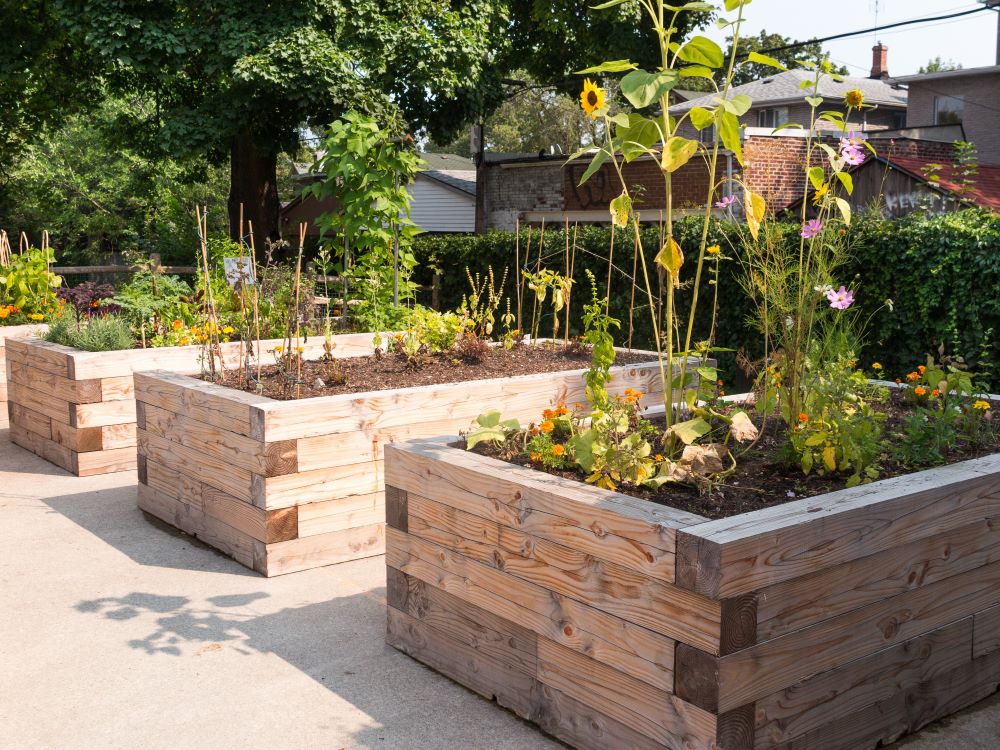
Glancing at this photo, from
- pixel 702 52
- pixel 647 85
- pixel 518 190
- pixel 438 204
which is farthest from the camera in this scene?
pixel 438 204

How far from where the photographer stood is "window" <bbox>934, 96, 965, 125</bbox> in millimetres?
27875

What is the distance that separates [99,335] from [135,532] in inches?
84.1

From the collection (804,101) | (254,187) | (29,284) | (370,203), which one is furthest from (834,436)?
(804,101)

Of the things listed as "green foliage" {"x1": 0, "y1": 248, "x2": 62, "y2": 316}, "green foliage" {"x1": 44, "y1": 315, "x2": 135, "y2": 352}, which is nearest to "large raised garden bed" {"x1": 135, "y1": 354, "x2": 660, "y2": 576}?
"green foliage" {"x1": 44, "y1": 315, "x2": 135, "y2": 352}

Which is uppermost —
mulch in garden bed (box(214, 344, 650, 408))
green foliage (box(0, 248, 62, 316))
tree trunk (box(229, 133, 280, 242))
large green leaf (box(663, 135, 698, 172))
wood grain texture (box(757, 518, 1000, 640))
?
tree trunk (box(229, 133, 280, 242))

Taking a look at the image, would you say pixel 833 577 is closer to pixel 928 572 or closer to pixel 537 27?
pixel 928 572

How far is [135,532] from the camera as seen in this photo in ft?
18.1

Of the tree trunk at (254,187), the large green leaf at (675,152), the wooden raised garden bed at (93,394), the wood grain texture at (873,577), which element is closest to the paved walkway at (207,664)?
the wood grain texture at (873,577)

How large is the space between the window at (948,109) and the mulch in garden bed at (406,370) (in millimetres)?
25023

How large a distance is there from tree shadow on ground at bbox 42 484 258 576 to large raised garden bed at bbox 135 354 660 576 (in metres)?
0.08

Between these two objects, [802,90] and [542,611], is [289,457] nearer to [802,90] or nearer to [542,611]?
[542,611]

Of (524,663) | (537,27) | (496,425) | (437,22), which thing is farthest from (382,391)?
(537,27)

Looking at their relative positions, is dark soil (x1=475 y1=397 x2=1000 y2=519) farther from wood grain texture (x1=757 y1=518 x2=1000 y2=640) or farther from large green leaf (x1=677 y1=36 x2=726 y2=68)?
large green leaf (x1=677 y1=36 x2=726 y2=68)

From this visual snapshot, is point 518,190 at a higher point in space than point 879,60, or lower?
lower
